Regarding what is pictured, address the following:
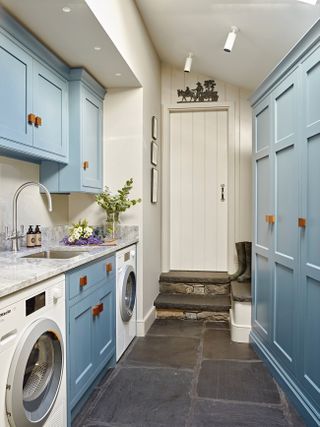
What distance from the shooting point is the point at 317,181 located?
194 centimetres

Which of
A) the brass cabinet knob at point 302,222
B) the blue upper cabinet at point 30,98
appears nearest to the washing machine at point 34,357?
the blue upper cabinet at point 30,98

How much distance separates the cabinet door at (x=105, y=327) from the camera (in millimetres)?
2289

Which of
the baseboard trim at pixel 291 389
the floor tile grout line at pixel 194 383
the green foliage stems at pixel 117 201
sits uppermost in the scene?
the green foliage stems at pixel 117 201

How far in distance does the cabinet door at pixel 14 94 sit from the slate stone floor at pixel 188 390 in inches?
65.3

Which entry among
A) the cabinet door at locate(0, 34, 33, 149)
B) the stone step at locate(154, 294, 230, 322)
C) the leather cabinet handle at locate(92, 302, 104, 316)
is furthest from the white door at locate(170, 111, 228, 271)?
the cabinet door at locate(0, 34, 33, 149)

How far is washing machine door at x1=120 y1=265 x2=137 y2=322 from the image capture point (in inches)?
110

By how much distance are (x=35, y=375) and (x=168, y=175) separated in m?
3.11

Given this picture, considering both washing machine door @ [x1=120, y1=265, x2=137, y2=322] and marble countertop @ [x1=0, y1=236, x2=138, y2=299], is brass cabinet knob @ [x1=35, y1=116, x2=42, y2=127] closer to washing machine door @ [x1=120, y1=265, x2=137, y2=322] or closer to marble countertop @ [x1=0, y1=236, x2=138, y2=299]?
marble countertop @ [x1=0, y1=236, x2=138, y2=299]

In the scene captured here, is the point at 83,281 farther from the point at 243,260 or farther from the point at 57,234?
the point at 243,260

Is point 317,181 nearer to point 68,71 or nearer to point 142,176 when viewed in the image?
point 142,176

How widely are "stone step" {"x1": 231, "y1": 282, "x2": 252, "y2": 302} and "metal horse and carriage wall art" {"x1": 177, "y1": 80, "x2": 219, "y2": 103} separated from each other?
7.09 ft

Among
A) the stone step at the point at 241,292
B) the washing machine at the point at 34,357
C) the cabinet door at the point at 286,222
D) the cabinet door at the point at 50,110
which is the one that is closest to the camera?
the washing machine at the point at 34,357

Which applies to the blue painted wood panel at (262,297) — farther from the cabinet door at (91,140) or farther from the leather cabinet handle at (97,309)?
the cabinet door at (91,140)

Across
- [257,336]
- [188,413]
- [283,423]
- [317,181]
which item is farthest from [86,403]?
[317,181]
